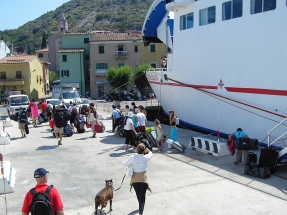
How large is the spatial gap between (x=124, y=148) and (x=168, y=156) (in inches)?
76.0

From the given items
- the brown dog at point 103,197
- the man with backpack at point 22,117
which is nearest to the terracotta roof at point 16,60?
the man with backpack at point 22,117

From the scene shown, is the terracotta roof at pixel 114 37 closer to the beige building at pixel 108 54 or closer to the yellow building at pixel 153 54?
the beige building at pixel 108 54

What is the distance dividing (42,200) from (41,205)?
6 centimetres

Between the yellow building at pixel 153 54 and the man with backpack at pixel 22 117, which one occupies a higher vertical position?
the yellow building at pixel 153 54

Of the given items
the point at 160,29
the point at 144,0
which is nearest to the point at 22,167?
the point at 160,29

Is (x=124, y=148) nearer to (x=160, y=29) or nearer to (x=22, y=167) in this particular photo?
(x=22, y=167)

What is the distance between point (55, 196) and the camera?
14.0ft

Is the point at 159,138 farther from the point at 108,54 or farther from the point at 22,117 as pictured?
the point at 108,54

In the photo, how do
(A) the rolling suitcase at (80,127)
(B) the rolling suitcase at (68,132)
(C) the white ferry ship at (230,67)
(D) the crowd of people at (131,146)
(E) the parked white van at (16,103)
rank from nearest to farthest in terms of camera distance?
(D) the crowd of people at (131,146) < (C) the white ferry ship at (230,67) < (B) the rolling suitcase at (68,132) < (A) the rolling suitcase at (80,127) < (E) the parked white van at (16,103)

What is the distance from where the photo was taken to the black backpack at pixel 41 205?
13.4 ft

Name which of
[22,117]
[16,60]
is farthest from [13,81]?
[22,117]

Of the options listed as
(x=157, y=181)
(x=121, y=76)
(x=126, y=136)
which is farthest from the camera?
(x=121, y=76)

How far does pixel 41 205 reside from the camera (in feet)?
13.4

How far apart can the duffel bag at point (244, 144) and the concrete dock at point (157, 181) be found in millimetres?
609
